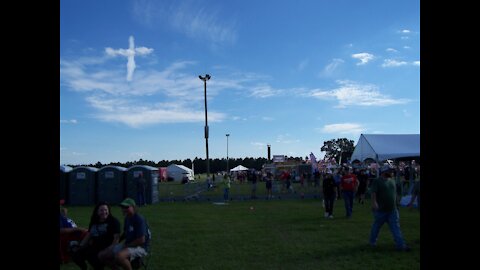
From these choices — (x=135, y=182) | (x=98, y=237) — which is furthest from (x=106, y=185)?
(x=98, y=237)

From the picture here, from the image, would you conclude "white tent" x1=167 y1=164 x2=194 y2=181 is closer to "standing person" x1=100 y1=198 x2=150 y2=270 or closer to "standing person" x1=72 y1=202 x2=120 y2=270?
"standing person" x1=72 y1=202 x2=120 y2=270

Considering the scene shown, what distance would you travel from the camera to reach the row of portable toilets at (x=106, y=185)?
84.4ft

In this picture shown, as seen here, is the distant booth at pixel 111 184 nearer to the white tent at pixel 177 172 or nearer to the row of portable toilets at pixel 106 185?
the row of portable toilets at pixel 106 185

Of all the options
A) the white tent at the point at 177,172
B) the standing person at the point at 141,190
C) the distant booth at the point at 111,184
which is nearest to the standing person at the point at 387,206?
the standing person at the point at 141,190

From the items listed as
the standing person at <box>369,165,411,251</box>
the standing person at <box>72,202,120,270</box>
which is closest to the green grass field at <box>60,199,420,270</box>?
the standing person at <box>369,165,411,251</box>

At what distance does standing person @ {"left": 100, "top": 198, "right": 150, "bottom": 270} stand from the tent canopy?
20480mm

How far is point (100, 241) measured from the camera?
7.36 m

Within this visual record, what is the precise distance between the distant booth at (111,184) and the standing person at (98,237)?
740 inches

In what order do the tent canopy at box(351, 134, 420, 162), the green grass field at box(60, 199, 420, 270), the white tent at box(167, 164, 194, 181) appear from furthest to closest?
the white tent at box(167, 164, 194, 181), the tent canopy at box(351, 134, 420, 162), the green grass field at box(60, 199, 420, 270)

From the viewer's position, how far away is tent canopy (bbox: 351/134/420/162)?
82.9 ft

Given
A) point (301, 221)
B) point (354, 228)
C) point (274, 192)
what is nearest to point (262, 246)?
point (354, 228)
